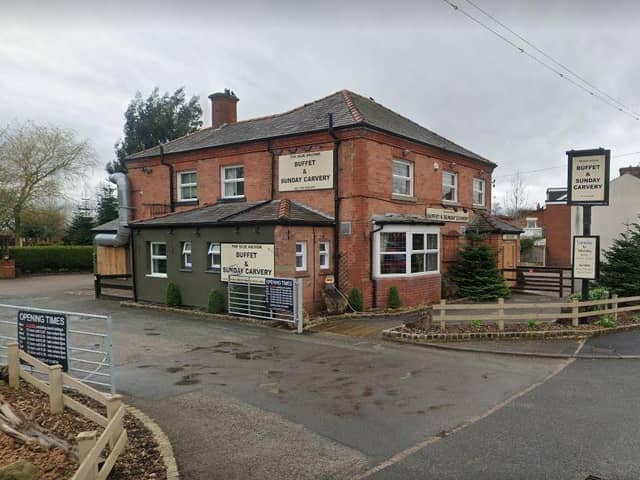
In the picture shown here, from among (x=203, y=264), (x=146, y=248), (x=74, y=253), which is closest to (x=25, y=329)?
(x=203, y=264)

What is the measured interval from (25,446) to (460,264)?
17.7 metres

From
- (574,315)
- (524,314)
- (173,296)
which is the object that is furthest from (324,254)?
(574,315)

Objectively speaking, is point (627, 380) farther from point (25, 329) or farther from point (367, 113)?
point (367, 113)

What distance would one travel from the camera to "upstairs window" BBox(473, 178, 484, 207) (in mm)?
22859

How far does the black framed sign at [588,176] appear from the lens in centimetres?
1278

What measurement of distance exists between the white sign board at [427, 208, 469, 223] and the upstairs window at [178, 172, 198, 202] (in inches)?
402

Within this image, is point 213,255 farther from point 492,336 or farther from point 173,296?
point 492,336

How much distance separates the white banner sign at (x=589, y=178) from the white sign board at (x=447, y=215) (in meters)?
6.44

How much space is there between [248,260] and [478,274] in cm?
994

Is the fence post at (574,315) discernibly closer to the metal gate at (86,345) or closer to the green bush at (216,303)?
the green bush at (216,303)

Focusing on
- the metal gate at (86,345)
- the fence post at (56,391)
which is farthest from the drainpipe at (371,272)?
the fence post at (56,391)

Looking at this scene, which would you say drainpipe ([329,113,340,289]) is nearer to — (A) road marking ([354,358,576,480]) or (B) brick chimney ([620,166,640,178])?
(A) road marking ([354,358,576,480])

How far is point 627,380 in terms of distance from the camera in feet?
27.1

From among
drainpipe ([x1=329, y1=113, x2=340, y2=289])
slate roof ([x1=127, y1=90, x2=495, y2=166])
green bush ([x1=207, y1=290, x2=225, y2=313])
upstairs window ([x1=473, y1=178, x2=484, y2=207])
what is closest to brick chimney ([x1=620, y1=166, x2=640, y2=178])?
upstairs window ([x1=473, y1=178, x2=484, y2=207])
